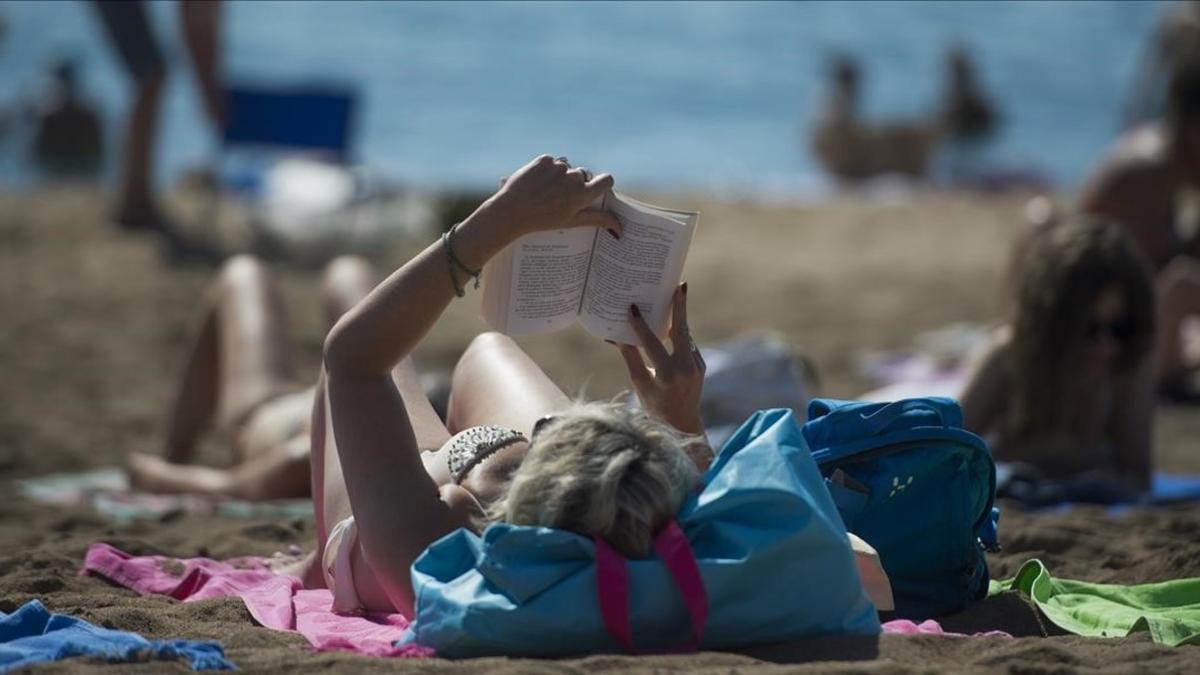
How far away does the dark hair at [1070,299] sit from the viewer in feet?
15.6

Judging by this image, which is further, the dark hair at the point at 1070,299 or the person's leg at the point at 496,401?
the dark hair at the point at 1070,299

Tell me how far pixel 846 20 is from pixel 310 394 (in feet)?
102

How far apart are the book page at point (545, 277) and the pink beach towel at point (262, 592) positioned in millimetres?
605

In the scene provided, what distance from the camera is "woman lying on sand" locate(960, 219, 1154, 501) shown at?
15.6 feet

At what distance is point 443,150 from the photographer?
67.6 ft

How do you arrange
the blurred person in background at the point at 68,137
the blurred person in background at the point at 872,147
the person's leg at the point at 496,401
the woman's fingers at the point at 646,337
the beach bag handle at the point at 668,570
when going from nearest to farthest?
the beach bag handle at the point at 668,570 → the person's leg at the point at 496,401 → the woman's fingers at the point at 646,337 → the blurred person in background at the point at 68,137 → the blurred person in background at the point at 872,147

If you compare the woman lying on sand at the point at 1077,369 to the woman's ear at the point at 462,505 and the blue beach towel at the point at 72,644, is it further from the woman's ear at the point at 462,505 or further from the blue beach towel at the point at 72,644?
the blue beach towel at the point at 72,644

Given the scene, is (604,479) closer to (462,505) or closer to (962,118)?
(462,505)

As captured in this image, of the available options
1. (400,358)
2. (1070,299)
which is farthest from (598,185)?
(1070,299)

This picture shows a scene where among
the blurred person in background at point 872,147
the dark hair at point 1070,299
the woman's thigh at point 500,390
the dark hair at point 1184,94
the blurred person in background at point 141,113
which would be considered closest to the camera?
the woman's thigh at point 500,390

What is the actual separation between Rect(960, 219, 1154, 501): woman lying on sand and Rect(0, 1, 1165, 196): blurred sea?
9223 millimetres

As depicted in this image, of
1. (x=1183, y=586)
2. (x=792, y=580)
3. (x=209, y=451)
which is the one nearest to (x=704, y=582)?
(x=792, y=580)

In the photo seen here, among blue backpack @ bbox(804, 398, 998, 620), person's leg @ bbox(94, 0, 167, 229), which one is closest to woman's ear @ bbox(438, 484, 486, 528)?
blue backpack @ bbox(804, 398, 998, 620)

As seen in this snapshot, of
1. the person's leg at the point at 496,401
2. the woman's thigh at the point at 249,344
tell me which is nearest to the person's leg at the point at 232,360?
the woman's thigh at the point at 249,344
